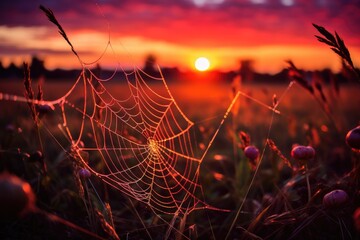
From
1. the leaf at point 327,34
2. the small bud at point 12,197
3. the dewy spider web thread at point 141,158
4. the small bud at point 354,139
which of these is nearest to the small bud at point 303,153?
the small bud at point 354,139

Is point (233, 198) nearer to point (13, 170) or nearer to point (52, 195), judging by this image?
point (52, 195)

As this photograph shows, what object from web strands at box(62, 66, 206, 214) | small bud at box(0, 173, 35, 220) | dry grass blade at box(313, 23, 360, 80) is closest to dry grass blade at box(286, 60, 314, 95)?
dry grass blade at box(313, 23, 360, 80)

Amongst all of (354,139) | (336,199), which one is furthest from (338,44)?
(336,199)

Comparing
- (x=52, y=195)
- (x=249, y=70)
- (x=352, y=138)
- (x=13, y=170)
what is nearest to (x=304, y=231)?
(x=352, y=138)

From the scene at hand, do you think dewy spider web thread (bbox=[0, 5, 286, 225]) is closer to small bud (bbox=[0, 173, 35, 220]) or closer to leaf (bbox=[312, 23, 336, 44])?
small bud (bbox=[0, 173, 35, 220])

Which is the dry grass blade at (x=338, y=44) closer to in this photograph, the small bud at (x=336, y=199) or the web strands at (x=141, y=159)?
the small bud at (x=336, y=199)

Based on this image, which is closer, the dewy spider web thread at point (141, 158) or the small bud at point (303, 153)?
the small bud at point (303, 153)

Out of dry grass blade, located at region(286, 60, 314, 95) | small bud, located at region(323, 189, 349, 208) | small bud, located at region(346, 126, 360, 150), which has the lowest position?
small bud, located at region(323, 189, 349, 208)

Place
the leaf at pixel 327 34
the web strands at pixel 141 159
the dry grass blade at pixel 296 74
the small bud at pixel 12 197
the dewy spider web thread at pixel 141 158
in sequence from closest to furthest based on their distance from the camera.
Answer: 1. the small bud at pixel 12 197
2. the leaf at pixel 327 34
3. the dewy spider web thread at pixel 141 158
4. the web strands at pixel 141 159
5. the dry grass blade at pixel 296 74
